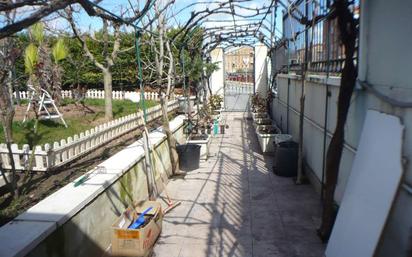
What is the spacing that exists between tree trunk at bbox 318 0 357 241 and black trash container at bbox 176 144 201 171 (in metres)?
3.02

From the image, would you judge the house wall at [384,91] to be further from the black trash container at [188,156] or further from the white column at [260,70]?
the white column at [260,70]

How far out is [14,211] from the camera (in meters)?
3.90

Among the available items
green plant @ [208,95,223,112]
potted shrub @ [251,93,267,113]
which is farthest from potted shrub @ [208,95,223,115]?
potted shrub @ [251,93,267,113]

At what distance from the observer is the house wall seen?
243 cm

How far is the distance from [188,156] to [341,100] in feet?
11.6

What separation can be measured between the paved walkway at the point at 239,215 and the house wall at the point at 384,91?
579 millimetres

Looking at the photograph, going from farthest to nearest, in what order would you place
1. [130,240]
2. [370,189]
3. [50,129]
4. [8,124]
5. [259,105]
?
1. [259,105]
2. [50,129]
3. [8,124]
4. [130,240]
5. [370,189]

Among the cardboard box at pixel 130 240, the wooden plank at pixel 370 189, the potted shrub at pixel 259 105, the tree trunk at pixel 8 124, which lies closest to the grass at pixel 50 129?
the tree trunk at pixel 8 124

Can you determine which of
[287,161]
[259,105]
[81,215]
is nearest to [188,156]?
[287,161]

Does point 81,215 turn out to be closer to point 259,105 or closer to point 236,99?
point 259,105

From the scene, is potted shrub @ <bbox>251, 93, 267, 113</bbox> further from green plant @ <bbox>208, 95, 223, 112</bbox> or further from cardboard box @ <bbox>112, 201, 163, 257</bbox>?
cardboard box @ <bbox>112, 201, 163, 257</bbox>

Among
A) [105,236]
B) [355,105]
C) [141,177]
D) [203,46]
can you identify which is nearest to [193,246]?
[105,236]

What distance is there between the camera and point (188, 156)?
20.7 ft

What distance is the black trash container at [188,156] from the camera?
20.7 feet
